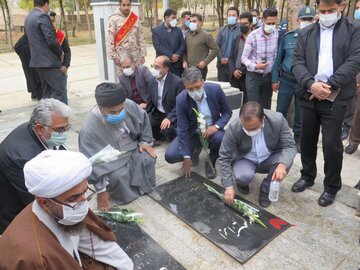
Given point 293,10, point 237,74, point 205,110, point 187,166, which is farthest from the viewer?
point 237,74

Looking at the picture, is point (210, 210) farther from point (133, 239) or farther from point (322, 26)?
point (322, 26)

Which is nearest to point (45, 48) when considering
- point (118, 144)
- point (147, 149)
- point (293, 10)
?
point (118, 144)

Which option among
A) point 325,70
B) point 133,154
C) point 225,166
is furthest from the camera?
point 133,154

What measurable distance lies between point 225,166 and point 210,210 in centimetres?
43

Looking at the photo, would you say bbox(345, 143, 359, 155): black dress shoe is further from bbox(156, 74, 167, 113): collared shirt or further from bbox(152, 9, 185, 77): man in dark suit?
bbox(152, 9, 185, 77): man in dark suit

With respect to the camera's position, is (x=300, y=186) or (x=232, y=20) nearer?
(x=300, y=186)

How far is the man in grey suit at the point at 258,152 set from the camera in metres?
3.02

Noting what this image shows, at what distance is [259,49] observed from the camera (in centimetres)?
463

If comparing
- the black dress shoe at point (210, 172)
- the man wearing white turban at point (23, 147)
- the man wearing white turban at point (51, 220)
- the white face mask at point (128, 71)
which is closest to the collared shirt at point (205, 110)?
the black dress shoe at point (210, 172)

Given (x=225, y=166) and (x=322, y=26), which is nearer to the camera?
(x=322, y=26)

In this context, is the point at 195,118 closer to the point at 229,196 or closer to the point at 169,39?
the point at 229,196

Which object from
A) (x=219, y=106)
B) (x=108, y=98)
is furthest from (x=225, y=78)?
(x=108, y=98)

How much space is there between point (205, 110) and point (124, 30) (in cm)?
243

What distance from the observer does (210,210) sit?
120 inches
